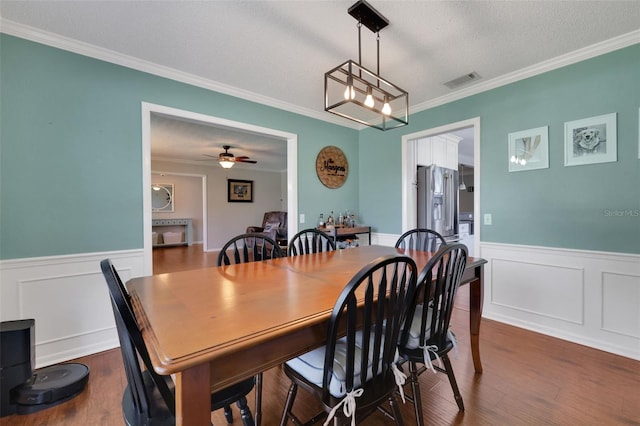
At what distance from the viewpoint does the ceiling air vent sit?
2732mm

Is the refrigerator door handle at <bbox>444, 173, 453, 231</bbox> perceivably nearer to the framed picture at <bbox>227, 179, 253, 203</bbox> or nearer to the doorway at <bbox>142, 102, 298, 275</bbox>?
the doorway at <bbox>142, 102, 298, 275</bbox>

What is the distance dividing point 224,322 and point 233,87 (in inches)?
108

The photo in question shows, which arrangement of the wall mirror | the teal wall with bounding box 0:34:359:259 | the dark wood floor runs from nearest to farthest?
the dark wood floor
the teal wall with bounding box 0:34:359:259
the wall mirror

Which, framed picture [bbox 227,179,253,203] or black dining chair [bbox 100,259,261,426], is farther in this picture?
framed picture [bbox 227,179,253,203]

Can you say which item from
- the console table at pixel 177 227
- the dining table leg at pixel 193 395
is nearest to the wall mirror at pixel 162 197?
the console table at pixel 177 227

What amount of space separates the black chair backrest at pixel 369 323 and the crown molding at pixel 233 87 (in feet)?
8.80

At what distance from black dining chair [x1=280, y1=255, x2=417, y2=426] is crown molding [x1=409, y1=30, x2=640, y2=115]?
8.87 feet

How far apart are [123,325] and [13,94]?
2.28m

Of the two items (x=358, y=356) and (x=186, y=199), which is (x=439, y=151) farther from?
(x=186, y=199)

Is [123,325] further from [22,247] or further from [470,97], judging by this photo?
[470,97]

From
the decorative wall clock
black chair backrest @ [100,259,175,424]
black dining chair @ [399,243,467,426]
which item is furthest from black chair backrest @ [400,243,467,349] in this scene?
the decorative wall clock

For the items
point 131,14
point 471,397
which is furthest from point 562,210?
point 131,14

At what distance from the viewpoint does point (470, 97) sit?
3.05m

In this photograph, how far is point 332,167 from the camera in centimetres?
397
